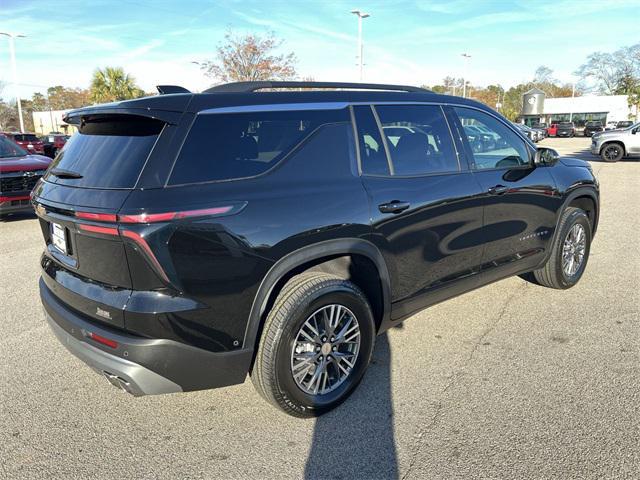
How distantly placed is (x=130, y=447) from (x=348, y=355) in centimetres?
133

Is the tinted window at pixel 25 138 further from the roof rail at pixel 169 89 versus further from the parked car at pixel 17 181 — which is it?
the roof rail at pixel 169 89

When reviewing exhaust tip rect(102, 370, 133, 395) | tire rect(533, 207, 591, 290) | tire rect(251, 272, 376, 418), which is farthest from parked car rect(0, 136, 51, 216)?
tire rect(533, 207, 591, 290)

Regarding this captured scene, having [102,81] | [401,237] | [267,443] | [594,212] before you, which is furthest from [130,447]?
[102,81]

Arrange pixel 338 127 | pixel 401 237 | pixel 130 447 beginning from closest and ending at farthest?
pixel 130 447, pixel 338 127, pixel 401 237

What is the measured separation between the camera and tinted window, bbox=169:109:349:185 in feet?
7.80

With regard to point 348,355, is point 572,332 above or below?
below

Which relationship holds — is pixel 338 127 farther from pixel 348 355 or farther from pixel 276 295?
pixel 348 355

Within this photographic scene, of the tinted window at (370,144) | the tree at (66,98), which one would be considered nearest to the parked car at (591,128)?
the tinted window at (370,144)

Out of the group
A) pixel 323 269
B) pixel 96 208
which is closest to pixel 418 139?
pixel 323 269

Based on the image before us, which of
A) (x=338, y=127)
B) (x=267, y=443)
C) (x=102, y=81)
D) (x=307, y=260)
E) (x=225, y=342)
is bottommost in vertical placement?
(x=267, y=443)

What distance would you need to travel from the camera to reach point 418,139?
3428mm

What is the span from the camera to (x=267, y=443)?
8.75 feet

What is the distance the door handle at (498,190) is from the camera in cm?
378

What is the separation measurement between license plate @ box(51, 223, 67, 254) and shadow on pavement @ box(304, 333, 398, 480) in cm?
178
